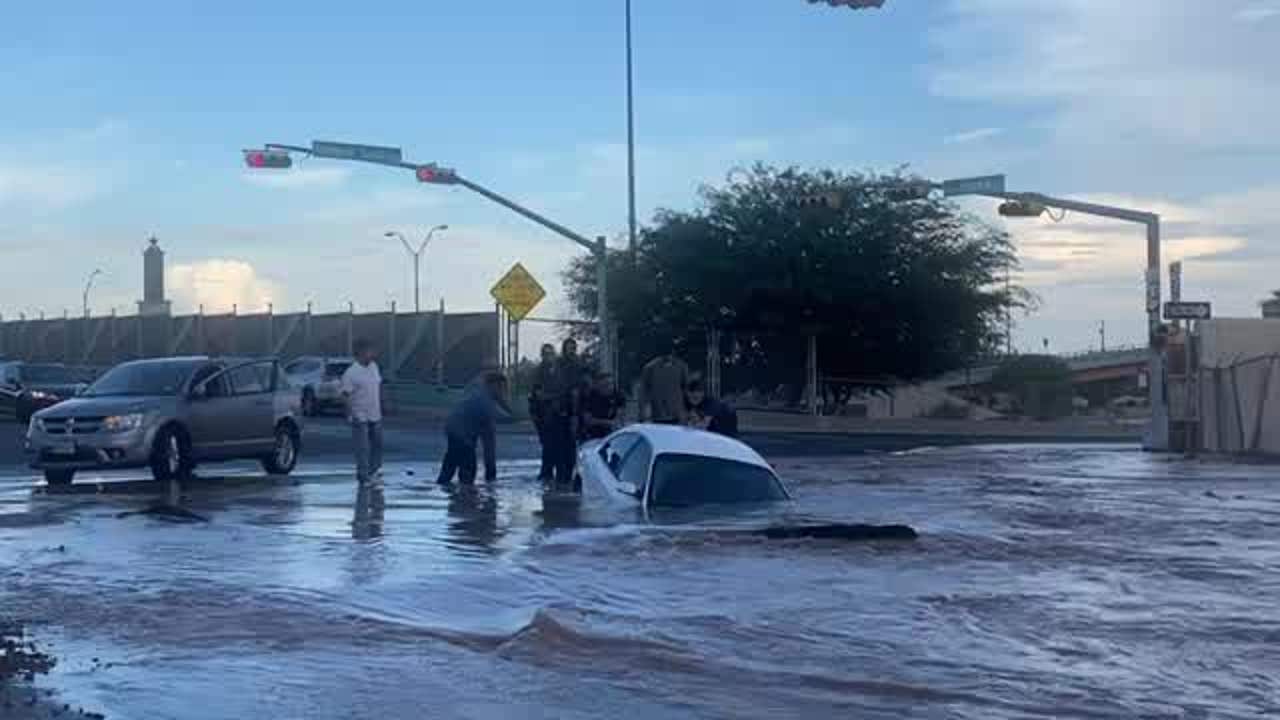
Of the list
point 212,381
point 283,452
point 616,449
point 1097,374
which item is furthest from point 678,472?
point 1097,374

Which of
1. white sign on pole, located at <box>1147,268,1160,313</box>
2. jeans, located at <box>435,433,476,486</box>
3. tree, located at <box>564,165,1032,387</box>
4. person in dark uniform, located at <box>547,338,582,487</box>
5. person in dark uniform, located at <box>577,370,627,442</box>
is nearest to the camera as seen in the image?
person in dark uniform, located at <box>577,370,627,442</box>

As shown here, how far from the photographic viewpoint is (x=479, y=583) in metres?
14.8

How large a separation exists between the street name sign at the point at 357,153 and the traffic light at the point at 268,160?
55 cm

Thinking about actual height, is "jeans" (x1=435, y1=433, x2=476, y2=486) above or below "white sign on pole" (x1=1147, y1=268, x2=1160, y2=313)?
below

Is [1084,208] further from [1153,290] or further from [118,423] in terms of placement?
[118,423]

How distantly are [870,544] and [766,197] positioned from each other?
4362 cm

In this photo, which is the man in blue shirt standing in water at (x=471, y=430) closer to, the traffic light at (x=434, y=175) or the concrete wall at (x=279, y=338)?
the traffic light at (x=434, y=175)

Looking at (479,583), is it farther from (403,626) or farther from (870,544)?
(870,544)

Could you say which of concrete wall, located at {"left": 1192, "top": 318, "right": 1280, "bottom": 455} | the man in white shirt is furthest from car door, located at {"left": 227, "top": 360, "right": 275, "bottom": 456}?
concrete wall, located at {"left": 1192, "top": 318, "right": 1280, "bottom": 455}

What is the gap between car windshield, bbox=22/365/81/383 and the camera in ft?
163

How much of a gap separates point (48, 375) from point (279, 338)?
1774cm

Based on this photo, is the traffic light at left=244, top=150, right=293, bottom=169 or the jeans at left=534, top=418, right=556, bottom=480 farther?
the traffic light at left=244, top=150, right=293, bottom=169

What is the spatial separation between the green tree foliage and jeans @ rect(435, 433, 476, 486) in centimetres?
3994

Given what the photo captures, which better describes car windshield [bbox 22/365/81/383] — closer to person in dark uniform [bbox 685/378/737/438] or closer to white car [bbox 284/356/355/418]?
white car [bbox 284/356/355/418]
